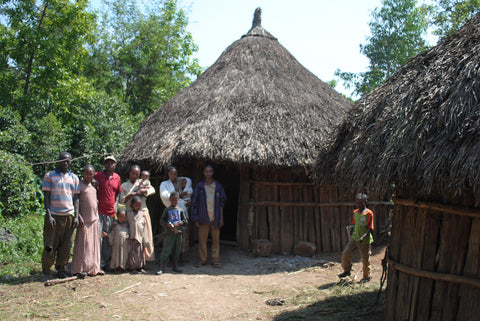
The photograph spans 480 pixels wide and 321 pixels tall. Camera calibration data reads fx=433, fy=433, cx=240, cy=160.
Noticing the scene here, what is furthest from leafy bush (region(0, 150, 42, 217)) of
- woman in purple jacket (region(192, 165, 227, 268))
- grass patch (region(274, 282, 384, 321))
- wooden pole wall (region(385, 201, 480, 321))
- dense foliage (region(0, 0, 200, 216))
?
wooden pole wall (region(385, 201, 480, 321))

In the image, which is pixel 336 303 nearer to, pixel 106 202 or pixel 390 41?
pixel 106 202

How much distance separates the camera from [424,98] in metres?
4.23

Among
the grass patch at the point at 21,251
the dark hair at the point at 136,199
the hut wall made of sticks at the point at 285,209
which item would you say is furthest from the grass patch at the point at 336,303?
the grass patch at the point at 21,251

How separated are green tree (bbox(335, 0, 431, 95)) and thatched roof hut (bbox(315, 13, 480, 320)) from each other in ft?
59.2

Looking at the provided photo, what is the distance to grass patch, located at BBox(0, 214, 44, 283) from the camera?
6.63 metres

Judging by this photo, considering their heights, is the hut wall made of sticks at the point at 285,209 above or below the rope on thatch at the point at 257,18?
below

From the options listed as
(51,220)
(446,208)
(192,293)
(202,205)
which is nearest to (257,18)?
(202,205)

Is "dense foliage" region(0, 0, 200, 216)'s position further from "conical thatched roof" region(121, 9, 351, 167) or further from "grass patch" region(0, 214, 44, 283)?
"conical thatched roof" region(121, 9, 351, 167)

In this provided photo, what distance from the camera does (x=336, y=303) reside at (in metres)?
5.38

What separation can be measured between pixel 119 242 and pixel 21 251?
235 centimetres

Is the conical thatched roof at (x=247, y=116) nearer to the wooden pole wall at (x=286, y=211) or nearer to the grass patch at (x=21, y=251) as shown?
the wooden pole wall at (x=286, y=211)

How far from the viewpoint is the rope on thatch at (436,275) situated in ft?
12.3

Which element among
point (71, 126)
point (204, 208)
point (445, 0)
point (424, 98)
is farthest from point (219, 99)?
point (445, 0)

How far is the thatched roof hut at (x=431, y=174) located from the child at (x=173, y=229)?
3151 mm
